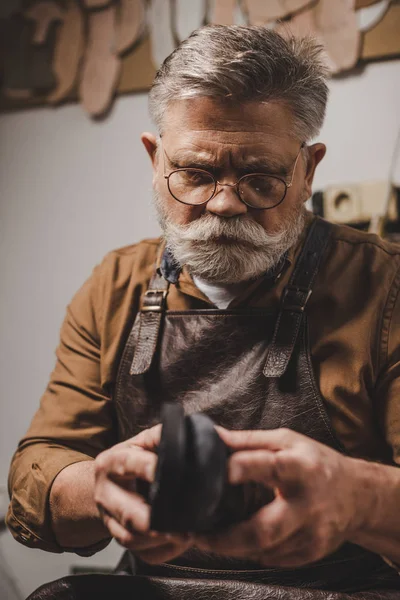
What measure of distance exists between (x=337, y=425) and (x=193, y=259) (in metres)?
0.42

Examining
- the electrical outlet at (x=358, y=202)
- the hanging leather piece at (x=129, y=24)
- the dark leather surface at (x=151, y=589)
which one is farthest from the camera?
the hanging leather piece at (x=129, y=24)

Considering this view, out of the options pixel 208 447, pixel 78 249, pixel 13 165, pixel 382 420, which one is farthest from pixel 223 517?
pixel 13 165

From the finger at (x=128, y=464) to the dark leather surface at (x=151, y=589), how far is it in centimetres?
30

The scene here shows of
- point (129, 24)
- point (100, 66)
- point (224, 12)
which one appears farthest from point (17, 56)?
point (224, 12)

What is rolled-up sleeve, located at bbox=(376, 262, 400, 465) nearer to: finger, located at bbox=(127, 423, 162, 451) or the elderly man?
the elderly man

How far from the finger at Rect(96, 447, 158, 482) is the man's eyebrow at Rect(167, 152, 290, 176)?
554 mm

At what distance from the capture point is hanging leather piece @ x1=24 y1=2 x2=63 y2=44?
2.13 metres

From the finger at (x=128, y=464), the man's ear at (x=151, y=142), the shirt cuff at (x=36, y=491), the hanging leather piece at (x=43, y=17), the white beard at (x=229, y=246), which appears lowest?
the shirt cuff at (x=36, y=491)

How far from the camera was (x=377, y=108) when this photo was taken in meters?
1.79

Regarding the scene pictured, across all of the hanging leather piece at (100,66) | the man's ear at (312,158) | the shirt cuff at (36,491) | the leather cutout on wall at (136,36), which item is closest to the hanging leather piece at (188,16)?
the leather cutout on wall at (136,36)

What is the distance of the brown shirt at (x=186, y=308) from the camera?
3.89 feet

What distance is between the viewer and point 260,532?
0.79m

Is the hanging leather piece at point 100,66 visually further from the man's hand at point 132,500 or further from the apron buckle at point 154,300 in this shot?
the man's hand at point 132,500

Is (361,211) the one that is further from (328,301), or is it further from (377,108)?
(328,301)
